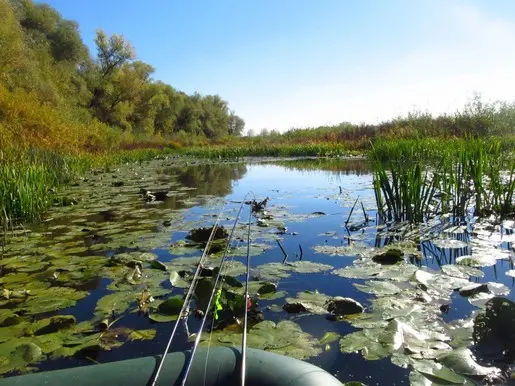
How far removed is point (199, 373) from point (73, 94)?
3283cm

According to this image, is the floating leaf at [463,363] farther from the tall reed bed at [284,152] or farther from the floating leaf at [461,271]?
the tall reed bed at [284,152]

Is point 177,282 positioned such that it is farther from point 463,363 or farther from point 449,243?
point 449,243

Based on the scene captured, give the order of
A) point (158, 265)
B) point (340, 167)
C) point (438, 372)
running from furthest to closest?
point (340, 167) < point (158, 265) < point (438, 372)

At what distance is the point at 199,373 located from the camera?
41.9 inches

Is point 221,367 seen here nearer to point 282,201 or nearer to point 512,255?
point 512,255

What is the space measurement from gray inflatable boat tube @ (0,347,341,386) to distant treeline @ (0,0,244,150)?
26.7 feet

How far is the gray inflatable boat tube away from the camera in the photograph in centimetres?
100

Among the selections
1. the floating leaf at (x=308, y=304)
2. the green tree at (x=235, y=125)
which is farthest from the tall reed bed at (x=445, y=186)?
the green tree at (x=235, y=125)

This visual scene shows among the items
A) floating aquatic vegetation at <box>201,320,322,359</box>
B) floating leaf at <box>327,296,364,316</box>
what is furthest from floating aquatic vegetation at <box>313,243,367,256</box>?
floating aquatic vegetation at <box>201,320,322,359</box>

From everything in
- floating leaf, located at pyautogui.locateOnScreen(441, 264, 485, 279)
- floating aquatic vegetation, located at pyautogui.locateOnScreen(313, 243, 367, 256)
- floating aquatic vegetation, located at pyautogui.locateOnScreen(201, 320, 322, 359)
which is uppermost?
floating leaf, located at pyautogui.locateOnScreen(441, 264, 485, 279)

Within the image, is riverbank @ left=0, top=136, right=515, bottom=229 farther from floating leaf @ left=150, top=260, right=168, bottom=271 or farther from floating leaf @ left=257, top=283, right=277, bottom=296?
floating leaf @ left=257, top=283, right=277, bottom=296

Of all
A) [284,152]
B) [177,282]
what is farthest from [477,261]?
[284,152]

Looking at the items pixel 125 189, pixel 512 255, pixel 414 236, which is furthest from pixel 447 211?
pixel 125 189

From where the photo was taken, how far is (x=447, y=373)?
4.75 ft
